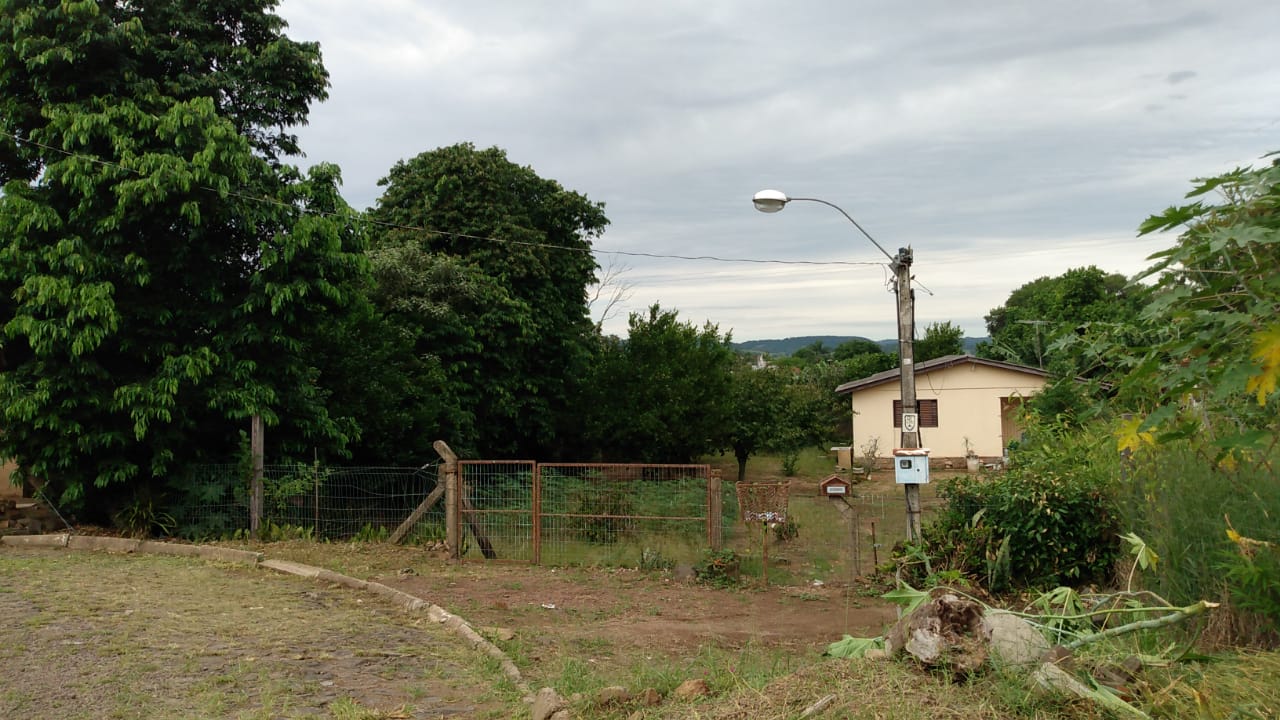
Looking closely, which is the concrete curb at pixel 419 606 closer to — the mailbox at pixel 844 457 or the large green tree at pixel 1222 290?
the large green tree at pixel 1222 290

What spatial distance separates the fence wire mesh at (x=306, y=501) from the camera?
14.5 metres

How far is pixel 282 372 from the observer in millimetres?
15383

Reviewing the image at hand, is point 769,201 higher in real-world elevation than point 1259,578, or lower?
higher

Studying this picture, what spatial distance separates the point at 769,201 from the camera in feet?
39.8

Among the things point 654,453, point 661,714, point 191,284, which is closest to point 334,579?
point 191,284

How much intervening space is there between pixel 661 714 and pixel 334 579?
7.23 metres

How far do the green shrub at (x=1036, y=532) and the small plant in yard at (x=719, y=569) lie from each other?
8.03 ft

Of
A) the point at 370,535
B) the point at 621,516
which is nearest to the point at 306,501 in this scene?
the point at 370,535

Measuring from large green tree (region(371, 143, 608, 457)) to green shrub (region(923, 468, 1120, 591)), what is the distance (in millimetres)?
15911

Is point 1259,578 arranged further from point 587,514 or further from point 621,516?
point 587,514

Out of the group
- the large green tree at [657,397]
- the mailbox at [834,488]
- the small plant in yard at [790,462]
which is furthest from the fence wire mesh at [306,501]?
the small plant in yard at [790,462]

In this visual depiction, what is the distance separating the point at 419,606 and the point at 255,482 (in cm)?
615

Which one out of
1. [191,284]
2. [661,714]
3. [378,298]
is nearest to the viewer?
[661,714]

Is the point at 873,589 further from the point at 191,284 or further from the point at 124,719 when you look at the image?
the point at 191,284
